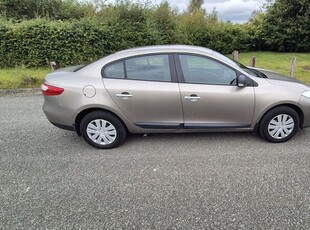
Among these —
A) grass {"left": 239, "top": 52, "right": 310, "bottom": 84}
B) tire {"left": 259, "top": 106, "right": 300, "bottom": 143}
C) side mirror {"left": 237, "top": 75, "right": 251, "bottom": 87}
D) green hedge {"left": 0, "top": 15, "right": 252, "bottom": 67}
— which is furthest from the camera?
green hedge {"left": 0, "top": 15, "right": 252, "bottom": 67}

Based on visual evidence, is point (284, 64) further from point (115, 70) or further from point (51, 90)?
point (51, 90)

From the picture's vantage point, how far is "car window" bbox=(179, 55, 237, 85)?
3639 millimetres

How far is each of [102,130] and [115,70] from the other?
3.06 ft

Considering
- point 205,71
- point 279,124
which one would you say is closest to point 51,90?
point 205,71

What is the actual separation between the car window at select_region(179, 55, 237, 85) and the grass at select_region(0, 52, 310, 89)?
4932mm

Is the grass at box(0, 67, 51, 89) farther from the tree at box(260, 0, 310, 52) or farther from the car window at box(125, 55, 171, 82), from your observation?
the tree at box(260, 0, 310, 52)

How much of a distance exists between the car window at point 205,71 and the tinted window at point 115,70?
90cm

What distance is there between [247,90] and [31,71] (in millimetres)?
8248

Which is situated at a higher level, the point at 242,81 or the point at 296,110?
the point at 242,81

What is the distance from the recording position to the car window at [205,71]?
143 inches

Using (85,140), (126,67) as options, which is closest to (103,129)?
(85,140)

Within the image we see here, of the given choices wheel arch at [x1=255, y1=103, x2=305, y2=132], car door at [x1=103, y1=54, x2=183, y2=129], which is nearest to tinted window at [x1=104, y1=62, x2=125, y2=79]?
car door at [x1=103, y1=54, x2=183, y2=129]

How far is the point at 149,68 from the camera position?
3.70 metres

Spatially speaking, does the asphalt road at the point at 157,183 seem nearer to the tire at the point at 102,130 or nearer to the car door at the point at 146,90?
the tire at the point at 102,130
